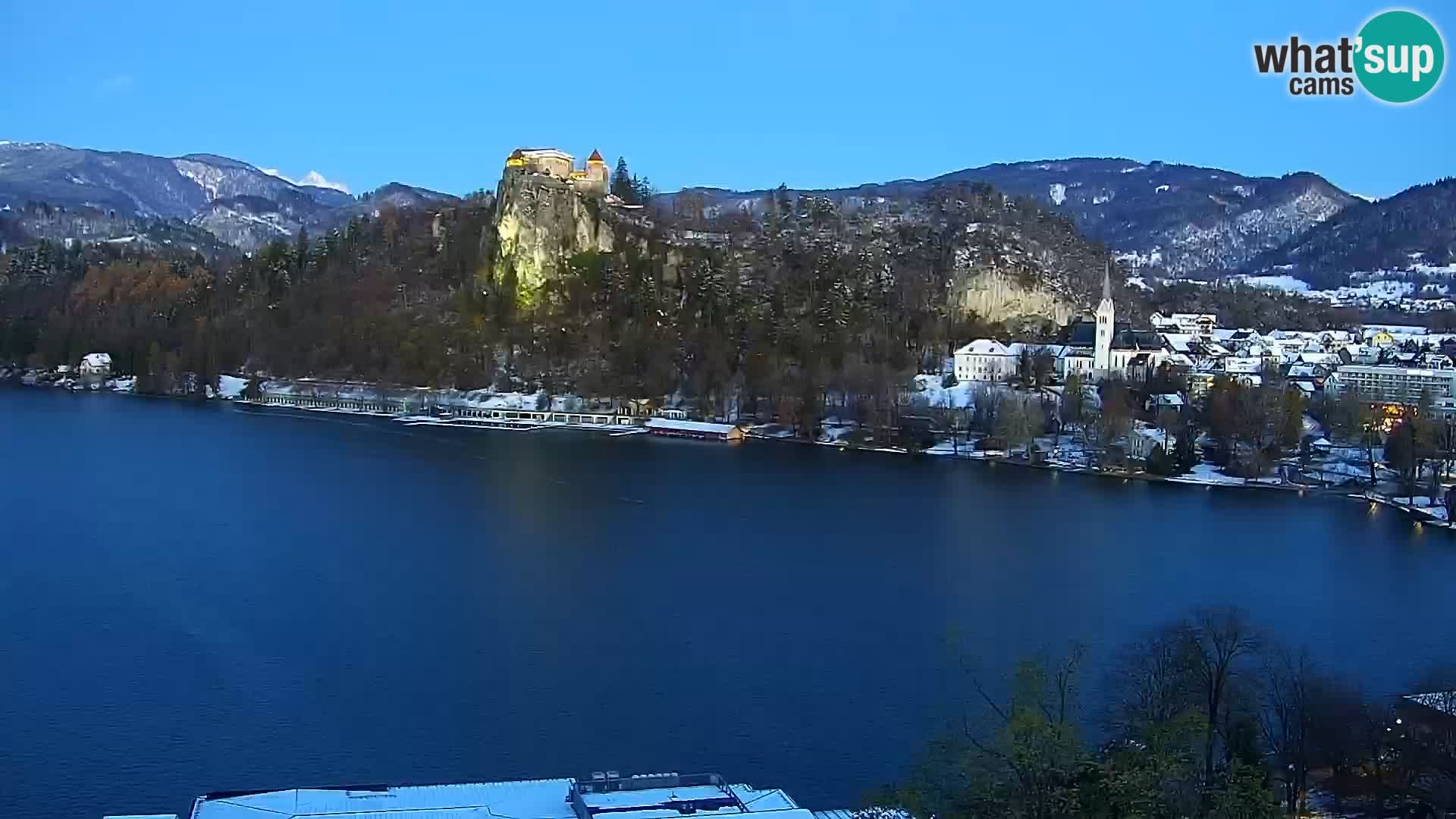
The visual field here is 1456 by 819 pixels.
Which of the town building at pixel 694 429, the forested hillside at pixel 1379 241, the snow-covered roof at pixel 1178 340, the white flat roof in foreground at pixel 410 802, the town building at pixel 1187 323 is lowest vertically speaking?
the white flat roof in foreground at pixel 410 802

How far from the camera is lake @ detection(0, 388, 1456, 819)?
18.4 feet

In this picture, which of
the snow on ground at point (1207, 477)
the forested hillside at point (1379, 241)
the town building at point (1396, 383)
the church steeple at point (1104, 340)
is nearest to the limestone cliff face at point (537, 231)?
the church steeple at point (1104, 340)

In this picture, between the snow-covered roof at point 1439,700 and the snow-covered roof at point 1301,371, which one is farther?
the snow-covered roof at point 1301,371

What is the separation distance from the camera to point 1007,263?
24391mm

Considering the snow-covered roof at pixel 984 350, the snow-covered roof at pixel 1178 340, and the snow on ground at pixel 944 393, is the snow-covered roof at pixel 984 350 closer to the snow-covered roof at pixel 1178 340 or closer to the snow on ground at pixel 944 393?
the snow on ground at pixel 944 393

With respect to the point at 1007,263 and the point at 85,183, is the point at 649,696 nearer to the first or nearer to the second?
the point at 1007,263

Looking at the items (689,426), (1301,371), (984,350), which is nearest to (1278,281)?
(1301,371)

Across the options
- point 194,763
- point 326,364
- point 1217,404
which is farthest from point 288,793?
point 326,364

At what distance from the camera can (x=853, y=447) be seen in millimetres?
16906

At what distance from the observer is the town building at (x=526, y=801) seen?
177 inches

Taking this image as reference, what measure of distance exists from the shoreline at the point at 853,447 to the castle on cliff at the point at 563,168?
654 centimetres

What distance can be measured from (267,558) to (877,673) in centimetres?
473

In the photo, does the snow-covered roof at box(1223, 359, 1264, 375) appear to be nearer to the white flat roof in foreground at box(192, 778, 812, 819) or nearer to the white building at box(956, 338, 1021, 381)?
the white building at box(956, 338, 1021, 381)

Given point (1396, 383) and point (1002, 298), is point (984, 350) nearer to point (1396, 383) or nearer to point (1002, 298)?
point (1002, 298)
